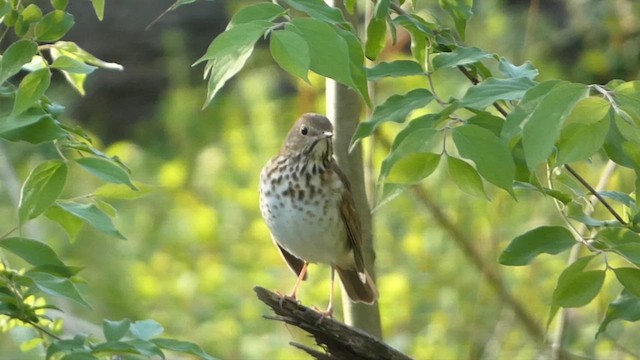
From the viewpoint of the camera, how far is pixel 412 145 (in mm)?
1571

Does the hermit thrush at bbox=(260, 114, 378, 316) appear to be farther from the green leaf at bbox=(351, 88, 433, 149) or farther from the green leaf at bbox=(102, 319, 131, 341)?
the green leaf at bbox=(351, 88, 433, 149)

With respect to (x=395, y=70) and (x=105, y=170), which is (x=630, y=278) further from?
(x=105, y=170)

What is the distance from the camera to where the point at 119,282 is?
4992 mm

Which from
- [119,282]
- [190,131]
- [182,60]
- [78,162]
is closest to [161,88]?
[182,60]

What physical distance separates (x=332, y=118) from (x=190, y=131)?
443 cm

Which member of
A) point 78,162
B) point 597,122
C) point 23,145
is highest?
point 597,122

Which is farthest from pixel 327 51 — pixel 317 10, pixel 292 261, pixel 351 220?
pixel 292 261

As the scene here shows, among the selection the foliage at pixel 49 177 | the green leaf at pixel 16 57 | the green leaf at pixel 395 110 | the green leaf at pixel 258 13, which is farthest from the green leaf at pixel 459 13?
the green leaf at pixel 16 57

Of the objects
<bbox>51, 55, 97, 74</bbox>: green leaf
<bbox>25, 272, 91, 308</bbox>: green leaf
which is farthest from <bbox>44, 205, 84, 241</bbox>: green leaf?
A: <bbox>51, 55, 97, 74</bbox>: green leaf

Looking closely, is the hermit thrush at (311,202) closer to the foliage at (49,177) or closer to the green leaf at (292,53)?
the foliage at (49,177)

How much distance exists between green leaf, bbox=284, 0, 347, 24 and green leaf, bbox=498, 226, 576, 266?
17.8 inches

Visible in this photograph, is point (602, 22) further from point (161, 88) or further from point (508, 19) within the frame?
point (161, 88)

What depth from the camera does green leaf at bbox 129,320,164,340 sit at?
1.92m

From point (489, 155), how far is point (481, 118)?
0.33 ft
